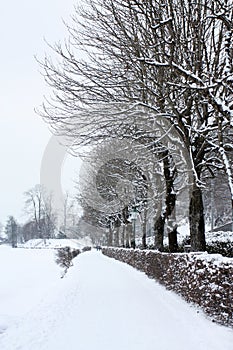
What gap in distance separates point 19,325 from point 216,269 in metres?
3.84

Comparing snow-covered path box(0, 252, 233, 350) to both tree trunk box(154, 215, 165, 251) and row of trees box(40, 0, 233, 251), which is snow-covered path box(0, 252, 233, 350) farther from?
tree trunk box(154, 215, 165, 251)

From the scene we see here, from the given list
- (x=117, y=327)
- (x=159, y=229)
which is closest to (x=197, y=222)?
(x=117, y=327)

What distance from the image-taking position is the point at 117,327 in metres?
6.25

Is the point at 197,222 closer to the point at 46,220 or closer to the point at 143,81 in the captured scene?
the point at 143,81

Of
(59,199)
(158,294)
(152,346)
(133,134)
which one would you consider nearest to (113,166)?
(133,134)

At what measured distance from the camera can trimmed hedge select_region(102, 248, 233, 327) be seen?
602cm

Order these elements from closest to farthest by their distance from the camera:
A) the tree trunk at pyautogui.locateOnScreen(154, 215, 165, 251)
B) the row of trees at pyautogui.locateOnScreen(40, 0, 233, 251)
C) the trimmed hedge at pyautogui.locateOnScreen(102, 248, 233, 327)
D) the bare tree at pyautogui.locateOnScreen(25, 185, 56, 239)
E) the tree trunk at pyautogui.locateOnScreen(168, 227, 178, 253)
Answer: the trimmed hedge at pyautogui.locateOnScreen(102, 248, 233, 327), the row of trees at pyautogui.locateOnScreen(40, 0, 233, 251), the tree trunk at pyautogui.locateOnScreen(168, 227, 178, 253), the tree trunk at pyautogui.locateOnScreen(154, 215, 165, 251), the bare tree at pyautogui.locateOnScreen(25, 185, 56, 239)

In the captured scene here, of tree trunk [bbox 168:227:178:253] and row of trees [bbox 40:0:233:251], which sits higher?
row of trees [bbox 40:0:233:251]

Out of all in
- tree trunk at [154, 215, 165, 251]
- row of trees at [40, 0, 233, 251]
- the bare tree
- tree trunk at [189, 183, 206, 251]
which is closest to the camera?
row of trees at [40, 0, 233, 251]

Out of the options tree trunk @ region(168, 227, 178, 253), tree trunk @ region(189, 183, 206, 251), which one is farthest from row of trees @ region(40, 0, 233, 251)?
tree trunk @ region(168, 227, 178, 253)

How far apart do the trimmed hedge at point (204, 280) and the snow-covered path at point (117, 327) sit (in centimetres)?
23

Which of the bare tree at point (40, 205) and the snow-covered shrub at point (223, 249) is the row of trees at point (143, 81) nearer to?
the snow-covered shrub at point (223, 249)

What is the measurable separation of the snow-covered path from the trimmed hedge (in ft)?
0.76

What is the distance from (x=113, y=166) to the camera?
72.8 ft
